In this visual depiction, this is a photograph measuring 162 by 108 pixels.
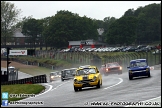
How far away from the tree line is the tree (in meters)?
1.24

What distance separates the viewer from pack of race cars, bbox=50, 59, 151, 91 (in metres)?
23.6

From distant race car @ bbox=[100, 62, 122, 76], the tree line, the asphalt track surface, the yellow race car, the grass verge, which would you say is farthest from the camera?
the tree line

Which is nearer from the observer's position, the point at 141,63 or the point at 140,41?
the point at 141,63

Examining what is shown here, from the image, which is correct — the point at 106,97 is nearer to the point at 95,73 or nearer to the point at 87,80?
the point at 87,80

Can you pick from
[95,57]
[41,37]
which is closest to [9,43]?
[41,37]

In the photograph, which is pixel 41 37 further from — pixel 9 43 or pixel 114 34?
pixel 114 34

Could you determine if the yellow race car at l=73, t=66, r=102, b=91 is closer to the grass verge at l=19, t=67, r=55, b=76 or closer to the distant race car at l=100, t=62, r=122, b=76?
the distant race car at l=100, t=62, r=122, b=76

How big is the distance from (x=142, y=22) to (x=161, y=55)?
7271 centimetres

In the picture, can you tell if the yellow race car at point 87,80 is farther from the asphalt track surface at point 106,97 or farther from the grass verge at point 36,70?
the grass verge at point 36,70

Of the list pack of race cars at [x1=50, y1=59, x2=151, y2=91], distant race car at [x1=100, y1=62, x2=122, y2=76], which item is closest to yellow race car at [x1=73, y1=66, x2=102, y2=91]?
pack of race cars at [x1=50, y1=59, x2=151, y2=91]

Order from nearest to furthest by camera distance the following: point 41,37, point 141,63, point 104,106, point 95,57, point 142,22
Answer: point 104,106 < point 141,63 < point 95,57 < point 41,37 < point 142,22

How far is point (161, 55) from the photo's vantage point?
55.8 meters

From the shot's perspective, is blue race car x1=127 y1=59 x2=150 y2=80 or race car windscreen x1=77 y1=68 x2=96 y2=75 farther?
blue race car x1=127 y1=59 x2=150 y2=80

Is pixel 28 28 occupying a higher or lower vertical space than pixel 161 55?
higher
